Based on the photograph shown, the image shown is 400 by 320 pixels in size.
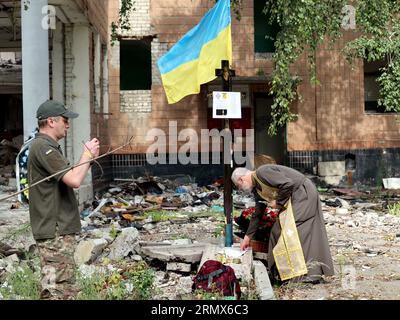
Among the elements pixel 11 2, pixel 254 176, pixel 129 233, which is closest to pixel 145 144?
pixel 11 2

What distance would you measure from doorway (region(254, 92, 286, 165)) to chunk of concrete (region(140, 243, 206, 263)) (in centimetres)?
969

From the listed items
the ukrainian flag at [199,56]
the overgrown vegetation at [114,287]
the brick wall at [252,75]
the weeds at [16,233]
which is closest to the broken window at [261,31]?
the brick wall at [252,75]

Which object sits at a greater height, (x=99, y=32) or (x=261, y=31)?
(x=261, y=31)

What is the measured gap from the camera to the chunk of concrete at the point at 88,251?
237 inches

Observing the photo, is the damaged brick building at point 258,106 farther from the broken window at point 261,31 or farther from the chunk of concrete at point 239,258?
the chunk of concrete at point 239,258

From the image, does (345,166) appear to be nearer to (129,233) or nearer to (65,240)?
(129,233)

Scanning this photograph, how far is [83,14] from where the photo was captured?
10.1 metres

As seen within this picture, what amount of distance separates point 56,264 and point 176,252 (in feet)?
7.79

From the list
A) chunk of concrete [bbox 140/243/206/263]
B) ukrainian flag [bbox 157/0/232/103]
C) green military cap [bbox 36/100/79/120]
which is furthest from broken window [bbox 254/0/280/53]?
green military cap [bbox 36/100/79/120]

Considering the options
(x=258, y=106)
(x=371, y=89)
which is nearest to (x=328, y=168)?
(x=258, y=106)

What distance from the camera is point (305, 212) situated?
18.0ft

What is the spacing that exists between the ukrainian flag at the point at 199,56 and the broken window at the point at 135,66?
9.33m

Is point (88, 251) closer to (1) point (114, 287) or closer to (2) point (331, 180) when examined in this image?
(1) point (114, 287)
